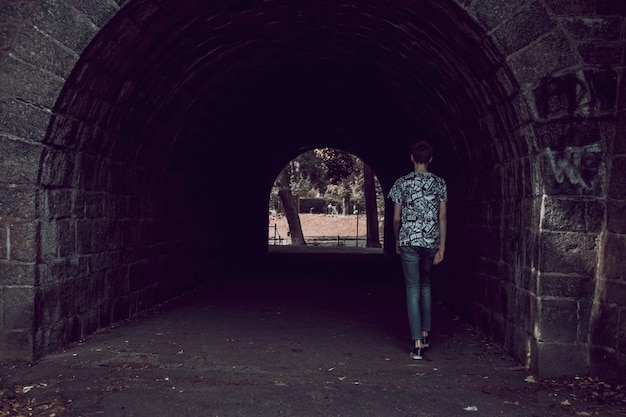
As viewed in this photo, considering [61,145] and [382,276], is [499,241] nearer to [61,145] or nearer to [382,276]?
[61,145]

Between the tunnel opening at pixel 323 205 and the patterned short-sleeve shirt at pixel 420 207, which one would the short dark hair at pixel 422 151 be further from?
the tunnel opening at pixel 323 205

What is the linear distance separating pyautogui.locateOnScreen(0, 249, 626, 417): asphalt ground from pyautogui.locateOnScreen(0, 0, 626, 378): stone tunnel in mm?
319

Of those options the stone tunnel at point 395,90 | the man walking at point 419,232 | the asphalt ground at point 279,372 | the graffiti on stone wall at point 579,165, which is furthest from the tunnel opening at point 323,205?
the graffiti on stone wall at point 579,165

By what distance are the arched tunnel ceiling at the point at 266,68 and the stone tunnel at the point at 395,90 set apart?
0.10 feet

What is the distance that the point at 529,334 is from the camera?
192 inches

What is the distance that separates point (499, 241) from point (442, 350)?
115 centimetres

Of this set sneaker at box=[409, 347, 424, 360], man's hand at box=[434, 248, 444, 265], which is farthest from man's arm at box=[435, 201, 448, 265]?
sneaker at box=[409, 347, 424, 360]

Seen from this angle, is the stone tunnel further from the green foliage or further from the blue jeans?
the green foliage

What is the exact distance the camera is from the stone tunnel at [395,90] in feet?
15.3

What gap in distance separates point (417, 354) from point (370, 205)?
19875mm

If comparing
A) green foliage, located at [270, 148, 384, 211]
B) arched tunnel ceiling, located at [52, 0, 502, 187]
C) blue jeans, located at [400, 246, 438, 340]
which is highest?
green foliage, located at [270, 148, 384, 211]

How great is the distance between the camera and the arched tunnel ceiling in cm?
523

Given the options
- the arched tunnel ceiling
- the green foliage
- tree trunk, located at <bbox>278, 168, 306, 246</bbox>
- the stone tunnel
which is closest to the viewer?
the stone tunnel

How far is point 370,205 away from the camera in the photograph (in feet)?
82.2
